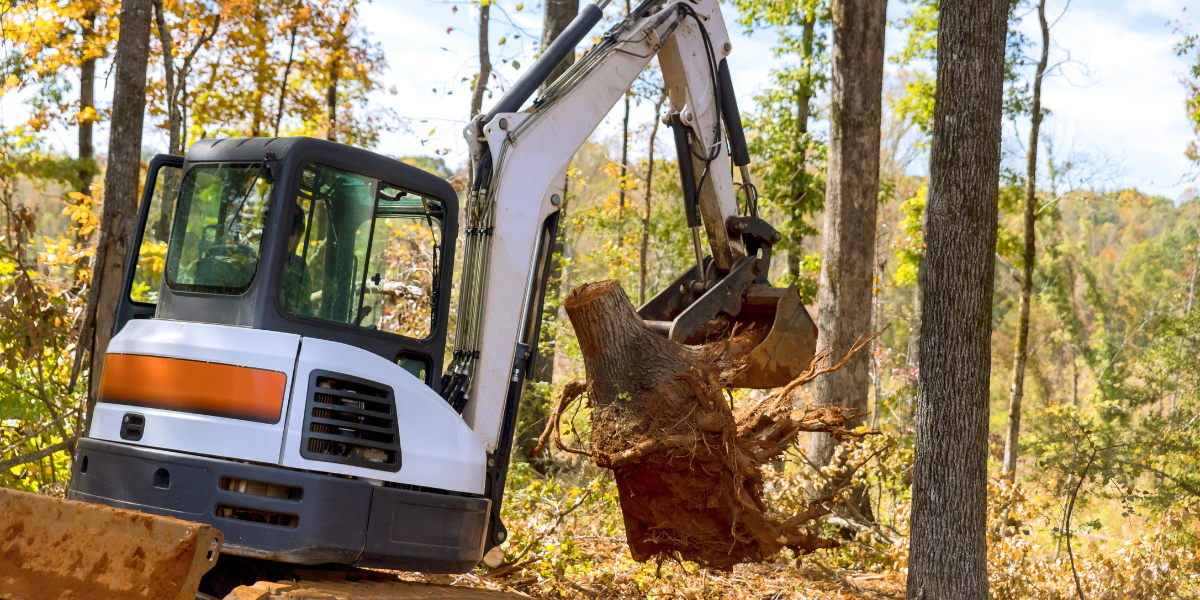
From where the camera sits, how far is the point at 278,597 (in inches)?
133

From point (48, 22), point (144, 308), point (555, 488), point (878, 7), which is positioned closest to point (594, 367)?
point (144, 308)

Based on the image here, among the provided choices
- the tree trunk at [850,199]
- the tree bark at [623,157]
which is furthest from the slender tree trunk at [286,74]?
the tree trunk at [850,199]

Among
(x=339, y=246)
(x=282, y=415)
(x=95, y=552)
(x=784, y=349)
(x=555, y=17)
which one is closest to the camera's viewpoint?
(x=95, y=552)

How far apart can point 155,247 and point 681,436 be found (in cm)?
647

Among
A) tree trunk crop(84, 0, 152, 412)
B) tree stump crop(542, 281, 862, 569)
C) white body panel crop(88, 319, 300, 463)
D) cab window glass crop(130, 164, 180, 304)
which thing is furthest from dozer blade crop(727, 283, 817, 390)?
tree trunk crop(84, 0, 152, 412)

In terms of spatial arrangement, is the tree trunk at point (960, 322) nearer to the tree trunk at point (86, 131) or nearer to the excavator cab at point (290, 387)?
the excavator cab at point (290, 387)

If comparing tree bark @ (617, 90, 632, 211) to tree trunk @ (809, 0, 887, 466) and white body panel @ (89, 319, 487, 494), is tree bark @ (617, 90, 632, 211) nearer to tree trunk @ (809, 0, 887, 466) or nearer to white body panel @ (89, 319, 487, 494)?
tree trunk @ (809, 0, 887, 466)

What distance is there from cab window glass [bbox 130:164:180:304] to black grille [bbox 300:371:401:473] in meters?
1.18

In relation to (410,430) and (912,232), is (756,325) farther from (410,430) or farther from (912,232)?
(912,232)

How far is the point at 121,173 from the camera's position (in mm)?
6770

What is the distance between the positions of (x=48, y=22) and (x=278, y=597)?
10.8 metres

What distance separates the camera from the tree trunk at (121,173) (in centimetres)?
659

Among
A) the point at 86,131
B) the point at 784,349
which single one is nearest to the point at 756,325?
the point at 784,349

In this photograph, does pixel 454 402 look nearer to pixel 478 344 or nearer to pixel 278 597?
pixel 478 344
